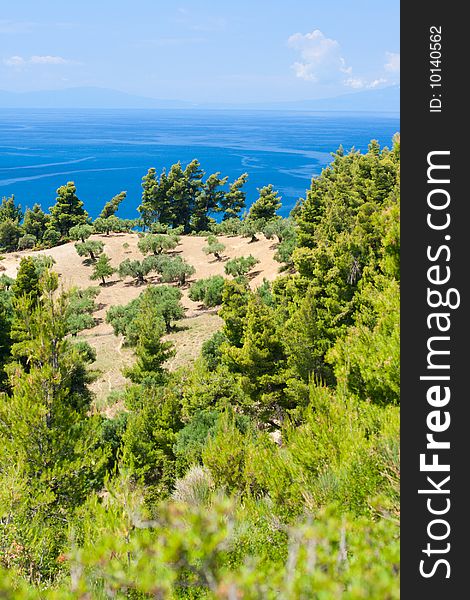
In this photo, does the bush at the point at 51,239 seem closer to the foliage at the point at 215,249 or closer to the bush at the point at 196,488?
the foliage at the point at 215,249

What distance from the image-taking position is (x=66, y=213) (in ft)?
241

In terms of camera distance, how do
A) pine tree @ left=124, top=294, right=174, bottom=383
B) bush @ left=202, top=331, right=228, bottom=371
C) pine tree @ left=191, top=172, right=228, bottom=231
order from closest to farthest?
pine tree @ left=124, top=294, right=174, bottom=383, bush @ left=202, top=331, right=228, bottom=371, pine tree @ left=191, top=172, right=228, bottom=231

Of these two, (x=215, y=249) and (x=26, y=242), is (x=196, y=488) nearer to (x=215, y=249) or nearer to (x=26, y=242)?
(x=215, y=249)

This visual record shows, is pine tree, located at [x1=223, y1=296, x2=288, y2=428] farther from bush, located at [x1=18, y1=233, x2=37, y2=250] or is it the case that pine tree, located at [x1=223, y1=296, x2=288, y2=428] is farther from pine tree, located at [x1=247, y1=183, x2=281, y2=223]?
bush, located at [x1=18, y1=233, x2=37, y2=250]

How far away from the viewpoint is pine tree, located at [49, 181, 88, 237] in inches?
2852

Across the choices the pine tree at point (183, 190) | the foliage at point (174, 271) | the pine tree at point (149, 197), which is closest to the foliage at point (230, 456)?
the foliage at point (174, 271)

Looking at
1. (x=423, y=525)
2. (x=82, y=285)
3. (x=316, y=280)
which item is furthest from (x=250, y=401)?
(x=82, y=285)

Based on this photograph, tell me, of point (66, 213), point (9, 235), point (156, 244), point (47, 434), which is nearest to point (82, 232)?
point (66, 213)

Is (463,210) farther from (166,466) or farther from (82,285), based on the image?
(82,285)

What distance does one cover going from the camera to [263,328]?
66.9 ft

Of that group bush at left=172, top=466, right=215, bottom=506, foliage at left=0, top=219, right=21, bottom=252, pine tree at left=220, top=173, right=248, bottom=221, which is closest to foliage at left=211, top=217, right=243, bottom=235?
pine tree at left=220, top=173, right=248, bottom=221

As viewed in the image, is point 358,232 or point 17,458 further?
point 358,232

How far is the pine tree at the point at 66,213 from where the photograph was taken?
72.4m

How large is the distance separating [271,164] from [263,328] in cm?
17758
